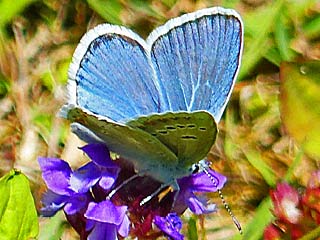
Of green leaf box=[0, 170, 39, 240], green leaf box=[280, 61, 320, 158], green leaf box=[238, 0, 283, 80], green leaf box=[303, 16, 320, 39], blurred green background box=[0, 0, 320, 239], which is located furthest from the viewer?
green leaf box=[303, 16, 320, 39]

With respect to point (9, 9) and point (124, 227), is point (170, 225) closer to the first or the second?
point (124, 227)

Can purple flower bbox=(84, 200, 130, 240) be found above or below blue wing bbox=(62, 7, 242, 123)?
below

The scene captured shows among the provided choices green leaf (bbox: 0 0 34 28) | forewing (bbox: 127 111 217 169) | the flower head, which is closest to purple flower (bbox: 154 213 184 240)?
the flower head

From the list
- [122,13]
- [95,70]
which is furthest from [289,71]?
[122,13]

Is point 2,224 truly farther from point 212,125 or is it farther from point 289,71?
point 289,71

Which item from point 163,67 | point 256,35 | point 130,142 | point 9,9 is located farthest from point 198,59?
point 9,9

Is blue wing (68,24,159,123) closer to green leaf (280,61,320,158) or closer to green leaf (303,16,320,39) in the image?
green leaf (280,61,320,158)
